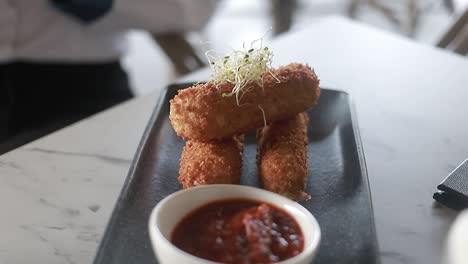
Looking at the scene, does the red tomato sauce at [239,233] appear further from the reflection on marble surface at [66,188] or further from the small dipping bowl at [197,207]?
the reflection on marble surface at [66,188]

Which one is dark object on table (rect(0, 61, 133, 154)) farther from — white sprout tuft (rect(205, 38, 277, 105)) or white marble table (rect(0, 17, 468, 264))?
white sprout tuft (rect(205, 38, 277, 105))

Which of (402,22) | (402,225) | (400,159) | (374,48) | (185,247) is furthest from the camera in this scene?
(402,22)

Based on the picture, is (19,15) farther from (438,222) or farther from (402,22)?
(402,22)

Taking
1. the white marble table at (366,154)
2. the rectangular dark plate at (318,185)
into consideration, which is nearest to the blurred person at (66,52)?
the white marble table at (366,154)

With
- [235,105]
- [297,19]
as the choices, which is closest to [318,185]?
[235,105]

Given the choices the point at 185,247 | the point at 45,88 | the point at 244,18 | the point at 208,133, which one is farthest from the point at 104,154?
the point at 244,18

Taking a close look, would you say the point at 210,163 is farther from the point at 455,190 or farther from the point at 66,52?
the point at 66,52

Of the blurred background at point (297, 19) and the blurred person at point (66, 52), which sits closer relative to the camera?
the blurred person at point (66, 52)
